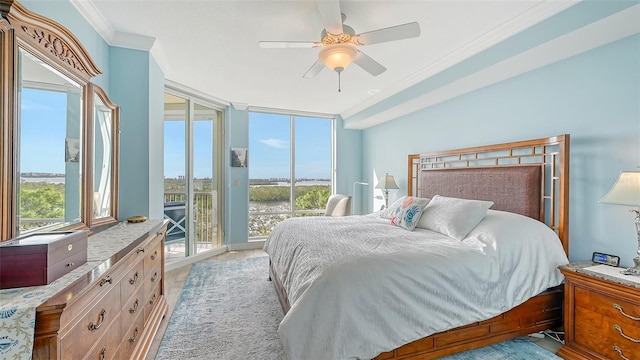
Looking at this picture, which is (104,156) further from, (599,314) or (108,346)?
(599,314)

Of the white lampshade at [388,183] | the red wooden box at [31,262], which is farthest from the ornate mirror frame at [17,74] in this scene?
the white lampshade at [388,183]

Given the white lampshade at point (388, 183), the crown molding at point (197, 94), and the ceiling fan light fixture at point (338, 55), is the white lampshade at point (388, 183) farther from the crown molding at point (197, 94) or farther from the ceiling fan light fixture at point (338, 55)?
the crown molding at point (197, 94)

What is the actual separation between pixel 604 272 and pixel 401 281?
140 centimetres

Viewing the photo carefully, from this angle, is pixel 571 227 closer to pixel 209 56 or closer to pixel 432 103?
pixel 432 103

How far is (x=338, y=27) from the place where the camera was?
196cm

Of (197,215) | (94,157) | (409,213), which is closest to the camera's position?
(94,157)

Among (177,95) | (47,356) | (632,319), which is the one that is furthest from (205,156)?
(632,319)

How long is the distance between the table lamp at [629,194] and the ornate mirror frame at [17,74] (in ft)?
10.9

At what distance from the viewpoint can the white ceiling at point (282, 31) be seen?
209 cm

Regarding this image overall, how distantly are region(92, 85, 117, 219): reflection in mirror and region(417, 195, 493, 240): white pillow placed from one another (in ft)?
9.29

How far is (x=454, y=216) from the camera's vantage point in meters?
2.53

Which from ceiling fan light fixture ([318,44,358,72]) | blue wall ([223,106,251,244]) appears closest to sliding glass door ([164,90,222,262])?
blue wall ([223,106,251,244])

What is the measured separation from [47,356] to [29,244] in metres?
0.41

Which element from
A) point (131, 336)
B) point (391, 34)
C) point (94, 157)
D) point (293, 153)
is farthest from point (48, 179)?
point (293, 153)
